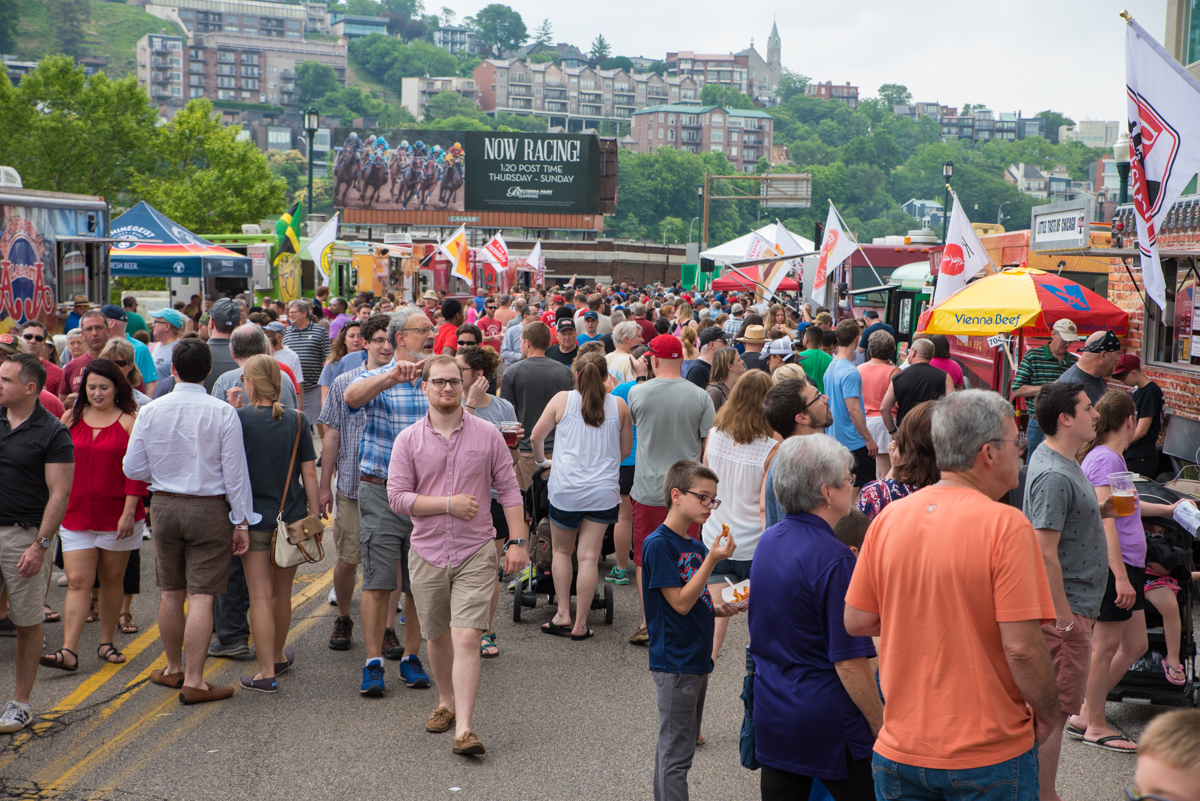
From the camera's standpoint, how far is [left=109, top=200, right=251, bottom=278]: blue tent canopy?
62.7 ft

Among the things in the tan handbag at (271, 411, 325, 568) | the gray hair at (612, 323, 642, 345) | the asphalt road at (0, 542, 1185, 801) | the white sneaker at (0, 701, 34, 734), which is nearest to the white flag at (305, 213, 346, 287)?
the gray hair at (612, 323, 642, 345)

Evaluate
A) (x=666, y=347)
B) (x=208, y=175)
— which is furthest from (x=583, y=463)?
(x=208, y=175)

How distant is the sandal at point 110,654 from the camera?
21.4 ft

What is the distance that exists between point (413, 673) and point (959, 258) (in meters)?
7.89

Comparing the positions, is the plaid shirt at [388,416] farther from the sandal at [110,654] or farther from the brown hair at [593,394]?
the sandal at [110,654]

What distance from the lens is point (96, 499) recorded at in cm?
637

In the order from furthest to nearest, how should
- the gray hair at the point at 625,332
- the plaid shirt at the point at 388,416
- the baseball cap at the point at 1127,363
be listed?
1. the gray hair at the point at 625,332
2. the baseball cap at the point at 1127,363
3. the plaid shirt at the point at 388,416

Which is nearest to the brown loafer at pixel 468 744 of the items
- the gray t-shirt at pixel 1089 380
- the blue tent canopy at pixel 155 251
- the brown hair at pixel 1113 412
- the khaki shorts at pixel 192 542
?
the khaki shorts at pixel 192 542

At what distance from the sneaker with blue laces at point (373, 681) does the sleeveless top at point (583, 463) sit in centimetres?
163

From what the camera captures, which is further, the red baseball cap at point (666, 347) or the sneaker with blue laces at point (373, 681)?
the red baseball cap at point (666, 347)

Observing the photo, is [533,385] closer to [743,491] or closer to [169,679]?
[743,491]

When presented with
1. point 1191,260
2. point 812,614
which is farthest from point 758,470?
point 1191,260

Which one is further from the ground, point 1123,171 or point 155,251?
point 1123,171

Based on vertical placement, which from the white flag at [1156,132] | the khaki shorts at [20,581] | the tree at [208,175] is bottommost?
the khaki shorts at [20,581]
